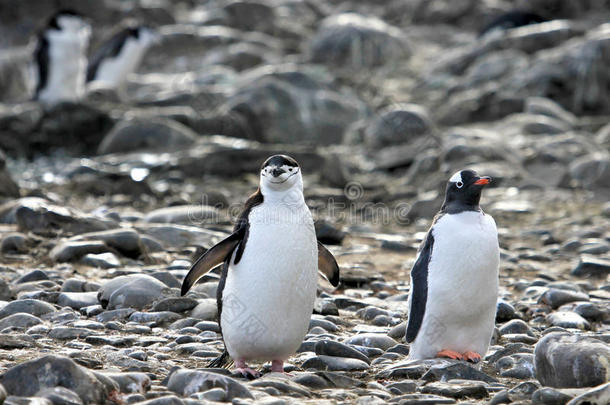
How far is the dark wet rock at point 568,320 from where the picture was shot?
5.13 metres

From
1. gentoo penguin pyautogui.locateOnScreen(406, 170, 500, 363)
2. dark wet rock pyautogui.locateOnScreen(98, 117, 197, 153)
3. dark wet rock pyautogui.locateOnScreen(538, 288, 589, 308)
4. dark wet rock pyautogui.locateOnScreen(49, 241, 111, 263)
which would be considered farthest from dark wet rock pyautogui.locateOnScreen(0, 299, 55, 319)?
dark wet rock pyautogui.locateOnScreen(98, 117, 197, 153)

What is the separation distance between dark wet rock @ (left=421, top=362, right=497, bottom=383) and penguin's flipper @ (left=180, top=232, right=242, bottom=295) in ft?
3.31

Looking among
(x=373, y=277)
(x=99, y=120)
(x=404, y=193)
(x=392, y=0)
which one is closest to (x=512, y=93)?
(x=404, y=193)

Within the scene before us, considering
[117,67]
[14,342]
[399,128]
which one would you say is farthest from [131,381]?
[117,67]

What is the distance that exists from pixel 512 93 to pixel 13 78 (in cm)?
954

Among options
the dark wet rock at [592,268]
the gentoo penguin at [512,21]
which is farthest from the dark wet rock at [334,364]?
the gentoo penguin at [512,21]

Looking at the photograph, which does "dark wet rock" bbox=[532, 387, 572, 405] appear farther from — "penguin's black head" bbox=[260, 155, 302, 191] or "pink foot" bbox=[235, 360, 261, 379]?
"penguin's black head" bbox=[260, 155, 302, 191]

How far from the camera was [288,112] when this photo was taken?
13789mm

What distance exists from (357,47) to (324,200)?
10201 millimetres

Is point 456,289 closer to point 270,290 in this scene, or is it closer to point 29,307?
point 270,290

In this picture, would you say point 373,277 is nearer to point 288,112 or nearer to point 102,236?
point 102,236

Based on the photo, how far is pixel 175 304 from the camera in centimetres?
509

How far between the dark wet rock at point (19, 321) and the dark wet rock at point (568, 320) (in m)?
2.74

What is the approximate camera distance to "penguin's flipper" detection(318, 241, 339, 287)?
15.1 feet
